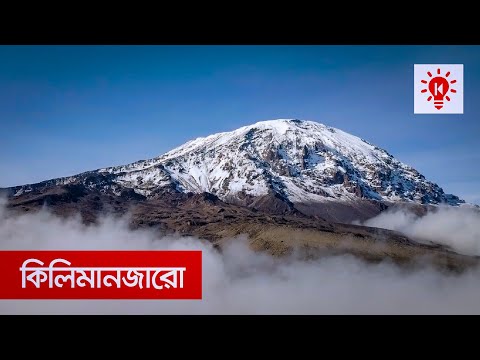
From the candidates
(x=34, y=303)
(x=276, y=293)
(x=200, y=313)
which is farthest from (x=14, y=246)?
(x=276, y=293)

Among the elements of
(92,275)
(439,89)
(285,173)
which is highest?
(285,173)

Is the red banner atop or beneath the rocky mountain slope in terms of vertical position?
beneath

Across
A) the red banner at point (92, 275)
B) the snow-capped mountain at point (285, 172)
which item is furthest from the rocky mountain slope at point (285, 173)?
the red banner at point (92, 275)

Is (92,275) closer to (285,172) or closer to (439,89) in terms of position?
(439,89)

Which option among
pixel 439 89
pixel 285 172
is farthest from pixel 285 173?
pixel 439 89

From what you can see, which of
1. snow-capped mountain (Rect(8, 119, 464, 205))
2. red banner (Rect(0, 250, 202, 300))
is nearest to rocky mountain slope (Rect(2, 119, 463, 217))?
snow-capped mountain (Rect(8, 119, 464, 205))

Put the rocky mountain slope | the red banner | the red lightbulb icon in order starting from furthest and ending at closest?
1. the rocky mountain slope
2. the red lightbulb icon
3. the red banner

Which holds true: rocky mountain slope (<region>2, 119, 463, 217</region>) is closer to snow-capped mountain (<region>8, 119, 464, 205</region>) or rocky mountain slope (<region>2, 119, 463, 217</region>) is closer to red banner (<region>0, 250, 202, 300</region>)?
snow-capped mountain (<region>8, 119, 464, 205</region>)

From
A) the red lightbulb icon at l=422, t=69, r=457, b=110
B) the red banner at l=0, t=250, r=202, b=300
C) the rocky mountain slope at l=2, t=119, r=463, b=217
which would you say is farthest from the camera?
the rocky mountain slope at l=2, t=119, r=463, b=217
